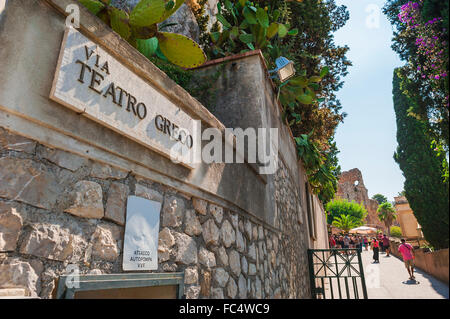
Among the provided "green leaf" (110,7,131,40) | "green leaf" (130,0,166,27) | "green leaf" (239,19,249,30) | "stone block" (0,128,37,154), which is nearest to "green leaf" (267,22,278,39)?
"green leaf" (239,19,249,30)

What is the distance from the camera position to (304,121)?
8359 millimetres

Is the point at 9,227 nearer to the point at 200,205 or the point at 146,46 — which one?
the point at 200,205

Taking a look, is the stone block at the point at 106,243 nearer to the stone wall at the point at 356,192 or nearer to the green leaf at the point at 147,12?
the green leaf at the point at 147,12

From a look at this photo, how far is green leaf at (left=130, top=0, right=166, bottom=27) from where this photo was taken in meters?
2.31

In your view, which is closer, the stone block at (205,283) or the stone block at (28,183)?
the stone block at (28,183)

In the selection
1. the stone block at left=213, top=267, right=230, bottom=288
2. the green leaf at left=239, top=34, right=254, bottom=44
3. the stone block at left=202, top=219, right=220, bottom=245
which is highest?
the green leaf at left=239, top=34, right=254, bottom=44

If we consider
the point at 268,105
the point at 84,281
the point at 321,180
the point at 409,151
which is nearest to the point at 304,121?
the point at 321,180

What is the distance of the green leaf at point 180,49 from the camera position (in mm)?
2805

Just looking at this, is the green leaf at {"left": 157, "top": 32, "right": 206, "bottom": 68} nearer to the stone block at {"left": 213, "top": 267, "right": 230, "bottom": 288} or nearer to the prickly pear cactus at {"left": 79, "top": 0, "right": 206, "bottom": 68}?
the prickly pear cactus at {"left": 79, "top": 0, "right": 206, "bottom": 68}

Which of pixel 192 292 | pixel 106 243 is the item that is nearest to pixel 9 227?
pixel 106 243

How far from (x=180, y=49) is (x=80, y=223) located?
2084 millimetres

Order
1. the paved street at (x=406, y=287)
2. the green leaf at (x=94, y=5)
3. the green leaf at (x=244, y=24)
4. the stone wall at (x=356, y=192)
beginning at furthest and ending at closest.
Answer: the stone wall at (x=356, y=192) → the green leaf at (x=244, y=24) → the green leaf at (x=94, y=5) → the paved street at (x=406, y=287)

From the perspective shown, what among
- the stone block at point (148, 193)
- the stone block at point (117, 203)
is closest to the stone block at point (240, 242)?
the stone block at point (148, 193)

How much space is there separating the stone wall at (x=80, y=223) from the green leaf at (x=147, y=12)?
1390 mm
